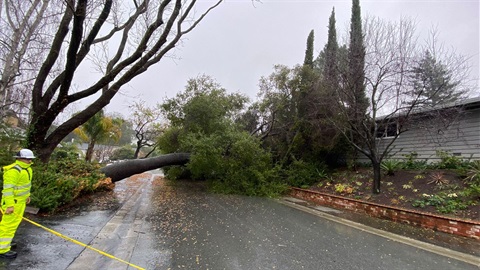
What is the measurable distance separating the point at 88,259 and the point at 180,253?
134 centimetres

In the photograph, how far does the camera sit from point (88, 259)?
383cm

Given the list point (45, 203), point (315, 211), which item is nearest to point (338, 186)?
point (315, 211)

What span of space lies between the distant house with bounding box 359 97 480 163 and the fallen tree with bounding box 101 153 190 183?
9243mm

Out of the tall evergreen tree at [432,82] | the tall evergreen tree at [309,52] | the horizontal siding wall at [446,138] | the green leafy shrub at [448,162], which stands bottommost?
the green leafy shrub at [448,162]

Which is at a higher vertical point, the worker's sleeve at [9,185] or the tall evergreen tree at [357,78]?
the tall evergreen tree at [357,78]

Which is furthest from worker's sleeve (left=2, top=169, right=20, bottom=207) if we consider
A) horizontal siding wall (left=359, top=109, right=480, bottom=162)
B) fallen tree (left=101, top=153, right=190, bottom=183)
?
horizontal siding wall (left=359, top=109, right=480, bottom=162)

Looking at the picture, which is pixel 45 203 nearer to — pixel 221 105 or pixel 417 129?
pixel 221 105

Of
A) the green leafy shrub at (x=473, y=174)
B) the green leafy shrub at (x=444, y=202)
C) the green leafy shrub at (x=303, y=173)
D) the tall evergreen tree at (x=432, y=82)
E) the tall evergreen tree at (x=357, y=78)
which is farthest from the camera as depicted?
the green leafy shrub at (x=303, y=173)

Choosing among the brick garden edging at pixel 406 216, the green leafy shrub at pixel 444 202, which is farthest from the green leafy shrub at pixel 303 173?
the green leafy shrub at pixel 444 202

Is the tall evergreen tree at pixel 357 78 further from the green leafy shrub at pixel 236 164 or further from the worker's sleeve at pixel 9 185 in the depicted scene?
the worker's sleeve at pixel 9 185

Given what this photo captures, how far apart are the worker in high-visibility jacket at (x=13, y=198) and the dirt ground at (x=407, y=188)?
A: 9.08 metres

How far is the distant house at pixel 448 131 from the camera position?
9.48 m

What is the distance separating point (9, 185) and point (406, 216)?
28.5ft

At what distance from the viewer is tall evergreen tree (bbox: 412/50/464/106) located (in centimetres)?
891
